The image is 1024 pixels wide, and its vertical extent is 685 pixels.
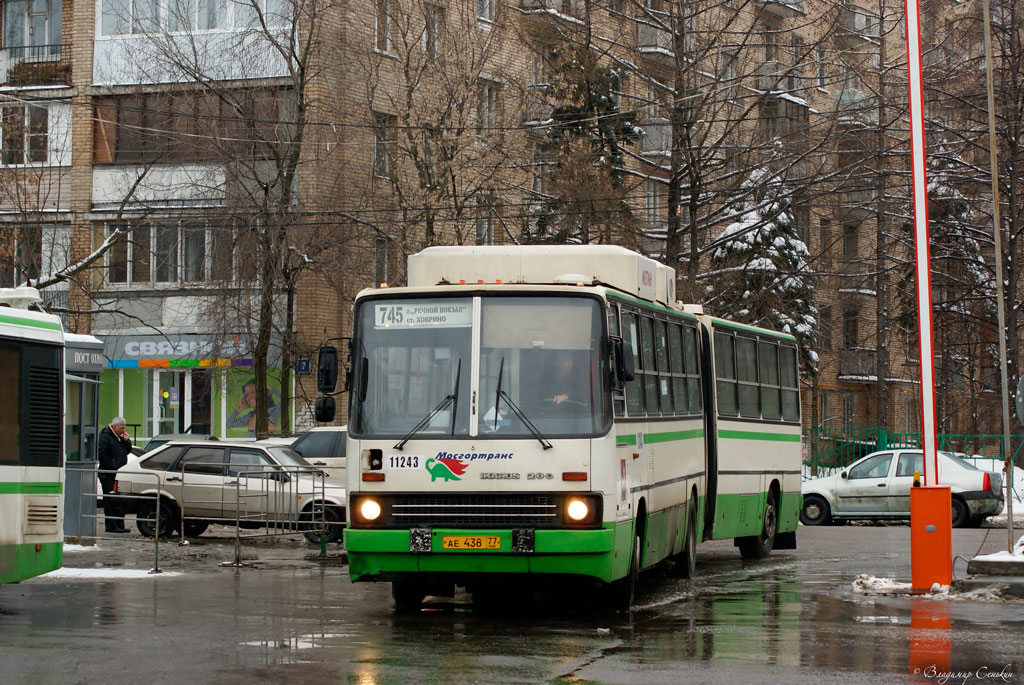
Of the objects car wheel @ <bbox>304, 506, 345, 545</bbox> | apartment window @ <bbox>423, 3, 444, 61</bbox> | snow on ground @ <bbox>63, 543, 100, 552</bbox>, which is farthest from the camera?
apartment window @ <bbox>423, 3, 444, 61</bbox>

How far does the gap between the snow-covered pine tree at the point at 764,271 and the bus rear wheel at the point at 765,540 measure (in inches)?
410

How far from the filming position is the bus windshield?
1320cm

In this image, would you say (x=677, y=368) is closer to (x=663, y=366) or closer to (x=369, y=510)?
(x=663, y=366)

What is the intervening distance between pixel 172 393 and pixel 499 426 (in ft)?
106

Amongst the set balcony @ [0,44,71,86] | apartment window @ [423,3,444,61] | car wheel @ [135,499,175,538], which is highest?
balcony @ [0,44,71,86]

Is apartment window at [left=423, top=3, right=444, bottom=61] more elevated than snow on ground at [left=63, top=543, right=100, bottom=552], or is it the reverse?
apartment window at [left=423, top=3, right=444, bottom=61]

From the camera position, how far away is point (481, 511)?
42.6 ft

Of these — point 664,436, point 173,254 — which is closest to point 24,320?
point 664,436

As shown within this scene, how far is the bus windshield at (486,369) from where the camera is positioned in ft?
43.3

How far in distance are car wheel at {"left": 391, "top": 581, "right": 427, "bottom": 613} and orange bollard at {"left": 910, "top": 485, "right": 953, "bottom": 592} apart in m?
4.59

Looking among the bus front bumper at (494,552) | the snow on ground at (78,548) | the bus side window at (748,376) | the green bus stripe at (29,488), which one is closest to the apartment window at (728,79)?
the bus side window at (748,376)

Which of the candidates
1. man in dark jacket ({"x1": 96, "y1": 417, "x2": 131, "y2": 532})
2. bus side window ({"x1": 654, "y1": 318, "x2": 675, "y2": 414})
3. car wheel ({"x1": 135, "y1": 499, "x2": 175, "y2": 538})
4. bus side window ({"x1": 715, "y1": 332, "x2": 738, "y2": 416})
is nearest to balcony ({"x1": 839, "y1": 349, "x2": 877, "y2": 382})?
man in dark jacket ({"x1": 96, "y1": 417, "x2": 131, "y2": 532})

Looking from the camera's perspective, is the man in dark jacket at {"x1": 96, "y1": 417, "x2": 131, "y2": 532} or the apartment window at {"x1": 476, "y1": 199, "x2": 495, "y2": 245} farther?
the apartment window at {"x1": 476, "y1": 199, "x2": 495, "y2": 245}

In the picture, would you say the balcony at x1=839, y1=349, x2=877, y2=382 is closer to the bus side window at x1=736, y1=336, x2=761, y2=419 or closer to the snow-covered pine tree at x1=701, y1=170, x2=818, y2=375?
the snow-covered pine tree at x1=701, y1=170, x2=818, y2=375
